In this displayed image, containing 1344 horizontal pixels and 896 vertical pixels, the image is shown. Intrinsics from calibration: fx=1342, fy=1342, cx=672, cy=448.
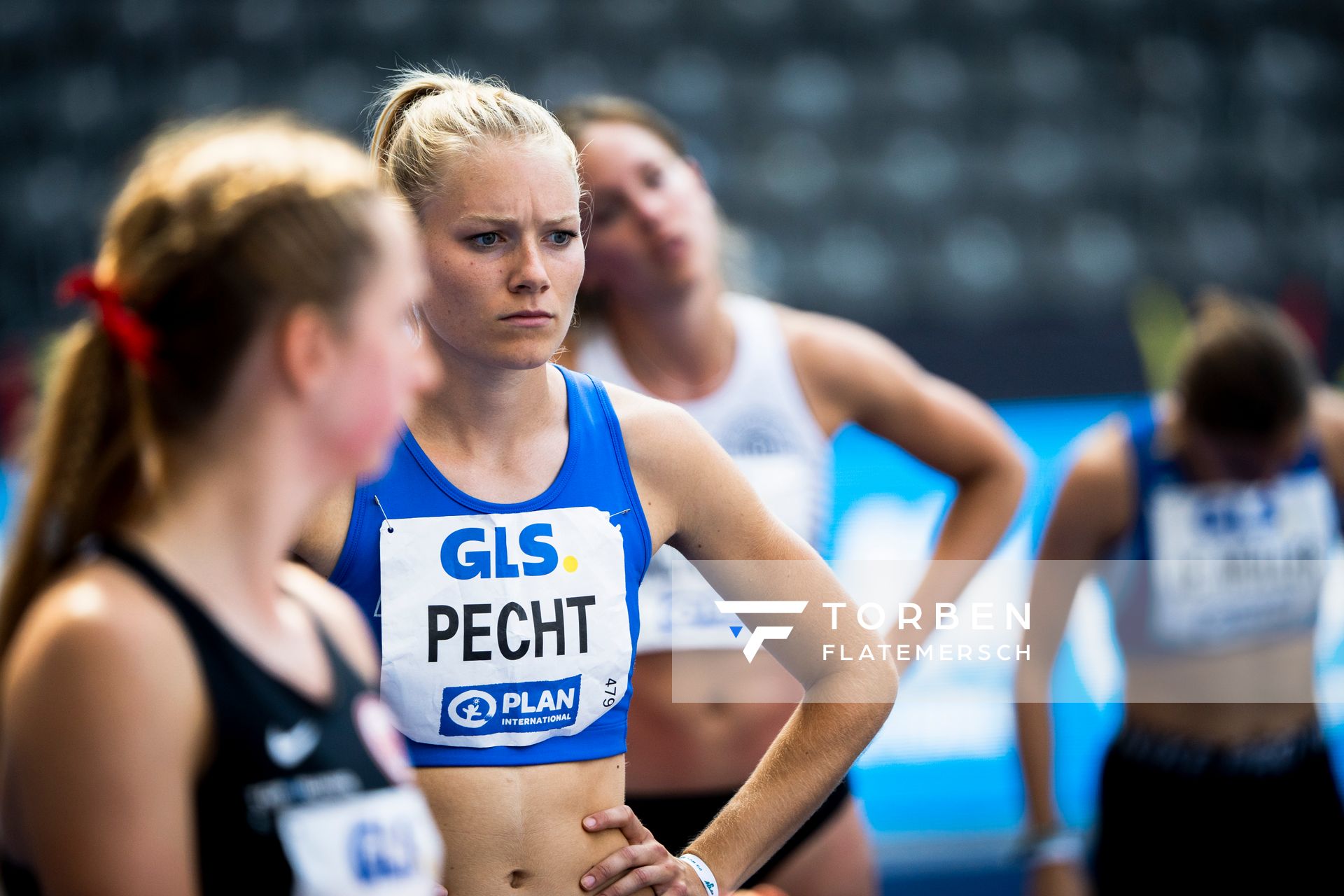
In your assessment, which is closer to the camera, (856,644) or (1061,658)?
(856,644)

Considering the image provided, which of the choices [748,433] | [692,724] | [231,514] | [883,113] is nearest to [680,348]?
[748,433]

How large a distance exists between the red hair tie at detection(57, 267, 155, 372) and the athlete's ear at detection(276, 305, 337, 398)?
Result: 11cm

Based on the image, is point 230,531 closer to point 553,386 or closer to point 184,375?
point 184,375

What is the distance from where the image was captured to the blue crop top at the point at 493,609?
5.42ft

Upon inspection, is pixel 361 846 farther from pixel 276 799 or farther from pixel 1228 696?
pixel 1228 696

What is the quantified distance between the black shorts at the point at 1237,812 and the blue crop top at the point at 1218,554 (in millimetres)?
269

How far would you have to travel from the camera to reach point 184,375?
118 centimetres

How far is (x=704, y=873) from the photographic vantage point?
5.86 ft

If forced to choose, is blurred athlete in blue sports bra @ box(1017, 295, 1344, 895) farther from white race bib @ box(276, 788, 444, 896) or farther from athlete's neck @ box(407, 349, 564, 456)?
white race bib @ box(276, 788, 444, 896)

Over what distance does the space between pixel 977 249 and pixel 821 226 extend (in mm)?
796

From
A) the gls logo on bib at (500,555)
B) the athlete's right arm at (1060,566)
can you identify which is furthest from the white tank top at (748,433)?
the gls logo on bib at (500,555)

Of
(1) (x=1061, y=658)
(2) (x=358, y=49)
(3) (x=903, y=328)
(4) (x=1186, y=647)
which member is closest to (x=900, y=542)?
(1) (x=1061, y=658)

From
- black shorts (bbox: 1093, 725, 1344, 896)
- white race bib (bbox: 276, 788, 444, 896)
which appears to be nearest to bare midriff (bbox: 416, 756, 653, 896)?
white race bib (bbox: 276, 788, 444, 896)

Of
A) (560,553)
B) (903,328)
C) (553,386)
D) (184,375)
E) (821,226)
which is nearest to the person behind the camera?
(184,375)
